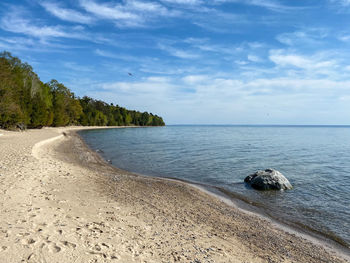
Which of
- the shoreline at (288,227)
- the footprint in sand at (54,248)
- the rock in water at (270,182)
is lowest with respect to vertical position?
the shoreline at (288,227)

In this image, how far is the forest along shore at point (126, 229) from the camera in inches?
217

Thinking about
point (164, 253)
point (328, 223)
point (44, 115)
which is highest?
point (44, 115)

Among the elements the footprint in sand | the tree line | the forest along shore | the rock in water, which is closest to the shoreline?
the forest along shore

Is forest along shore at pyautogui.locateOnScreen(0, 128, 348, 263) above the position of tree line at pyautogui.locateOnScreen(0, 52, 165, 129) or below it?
below

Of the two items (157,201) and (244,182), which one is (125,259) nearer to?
(157,201)

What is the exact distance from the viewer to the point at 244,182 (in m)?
16.2

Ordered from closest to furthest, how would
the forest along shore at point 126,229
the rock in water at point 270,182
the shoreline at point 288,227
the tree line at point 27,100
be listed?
1. the forest along shore at point 126,229
2. the shoreline at point 288,227
3. the rock in water at point 270,182
4. the tree line at point 27,100

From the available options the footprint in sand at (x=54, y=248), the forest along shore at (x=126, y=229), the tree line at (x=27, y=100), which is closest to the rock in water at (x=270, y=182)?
the forest along shore at (x=126, y=229)

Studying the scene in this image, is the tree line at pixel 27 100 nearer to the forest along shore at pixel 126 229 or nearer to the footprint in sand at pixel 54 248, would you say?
the forest along shore at pixel 126 229

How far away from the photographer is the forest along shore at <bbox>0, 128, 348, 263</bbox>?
5500 mm

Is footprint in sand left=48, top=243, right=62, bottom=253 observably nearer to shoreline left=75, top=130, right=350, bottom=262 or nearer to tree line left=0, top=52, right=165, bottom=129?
shoreline left=75, top=130, right=350, bottom=262

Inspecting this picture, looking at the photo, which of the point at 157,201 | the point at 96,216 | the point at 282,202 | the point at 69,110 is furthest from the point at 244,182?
the point at 69,110

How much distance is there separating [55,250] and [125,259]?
1662 mm

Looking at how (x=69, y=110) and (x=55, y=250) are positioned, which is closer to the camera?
(x=55, y=250)
